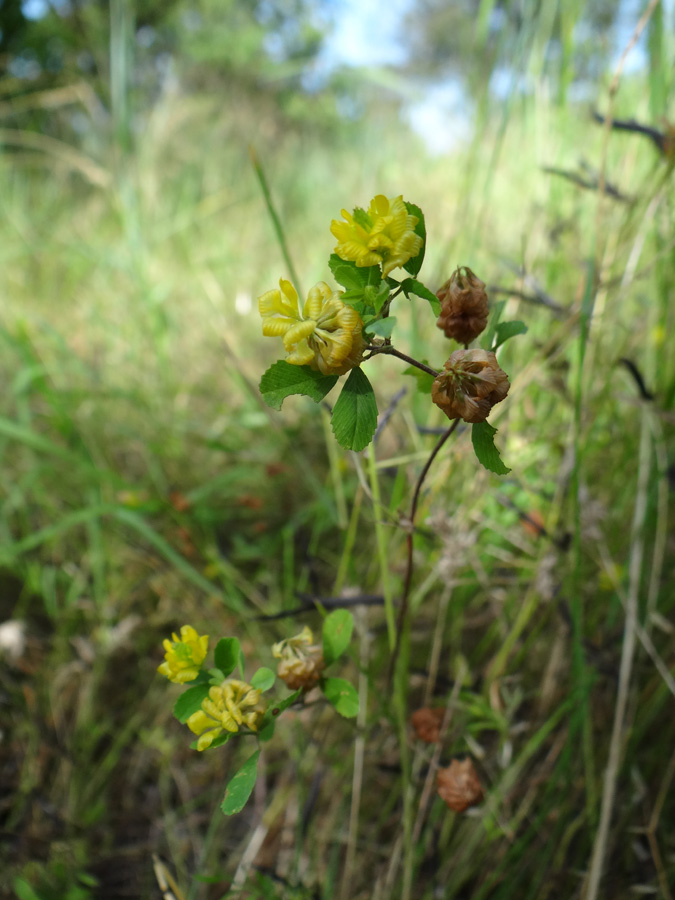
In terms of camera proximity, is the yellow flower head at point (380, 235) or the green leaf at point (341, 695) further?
the green leaf at point (341, 695)

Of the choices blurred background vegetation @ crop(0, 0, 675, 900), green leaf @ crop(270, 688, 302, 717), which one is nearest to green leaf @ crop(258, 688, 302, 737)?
green leaf @ crop(270, 688, 302, 717)

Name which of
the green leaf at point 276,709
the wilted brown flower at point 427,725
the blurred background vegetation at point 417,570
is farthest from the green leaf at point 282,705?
the wilted brown flower at point 427,725

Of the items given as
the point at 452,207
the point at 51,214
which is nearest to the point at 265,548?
the point at 452,207

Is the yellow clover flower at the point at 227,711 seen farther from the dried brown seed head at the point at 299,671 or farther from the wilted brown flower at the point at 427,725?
the wilted brown flower at the point at 427,725

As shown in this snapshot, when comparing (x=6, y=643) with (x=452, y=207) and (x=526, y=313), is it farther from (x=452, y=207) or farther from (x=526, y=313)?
(x=452, y=207)

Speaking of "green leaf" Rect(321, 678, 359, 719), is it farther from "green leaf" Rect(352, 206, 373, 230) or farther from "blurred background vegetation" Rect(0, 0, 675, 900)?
"green leaf" Rect(352, 206, 373, 230)
